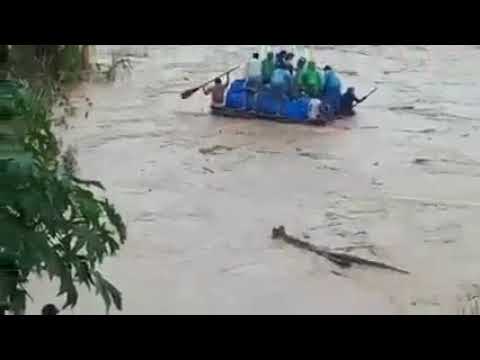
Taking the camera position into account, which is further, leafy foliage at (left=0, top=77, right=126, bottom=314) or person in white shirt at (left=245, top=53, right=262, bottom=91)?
person in white shirt at (left=245, top=53, right=262, bottom=91)

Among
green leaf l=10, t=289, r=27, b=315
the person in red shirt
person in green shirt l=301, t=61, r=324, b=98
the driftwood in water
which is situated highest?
person in green shirt l=301, t=61, r=324, b=98

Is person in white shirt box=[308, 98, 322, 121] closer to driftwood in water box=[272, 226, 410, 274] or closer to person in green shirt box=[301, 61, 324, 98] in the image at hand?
person in green shirt box=[301, 61, 324, 98]

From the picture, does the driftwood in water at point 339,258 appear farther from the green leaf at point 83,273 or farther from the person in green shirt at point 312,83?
the green leaf at point 83,273

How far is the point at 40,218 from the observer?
4.27 ft

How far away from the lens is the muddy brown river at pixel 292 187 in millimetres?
2588

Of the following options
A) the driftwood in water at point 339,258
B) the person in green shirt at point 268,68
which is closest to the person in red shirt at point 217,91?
the person in green shirt at point 268,68

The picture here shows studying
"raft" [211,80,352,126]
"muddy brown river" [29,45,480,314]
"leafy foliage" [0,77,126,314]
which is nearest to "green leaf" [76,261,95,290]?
"leafy foliage" [0,77,126,314]

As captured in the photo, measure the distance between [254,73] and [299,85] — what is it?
0.14 m

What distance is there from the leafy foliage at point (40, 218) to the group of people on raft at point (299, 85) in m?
1.29

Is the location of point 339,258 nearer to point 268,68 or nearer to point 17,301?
point 268,68

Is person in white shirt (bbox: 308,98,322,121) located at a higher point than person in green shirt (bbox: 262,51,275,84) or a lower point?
lower

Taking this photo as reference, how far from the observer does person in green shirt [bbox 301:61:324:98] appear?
2658mm

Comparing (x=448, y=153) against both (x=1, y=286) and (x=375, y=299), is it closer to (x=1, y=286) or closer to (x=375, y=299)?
(x=375, y=299)
